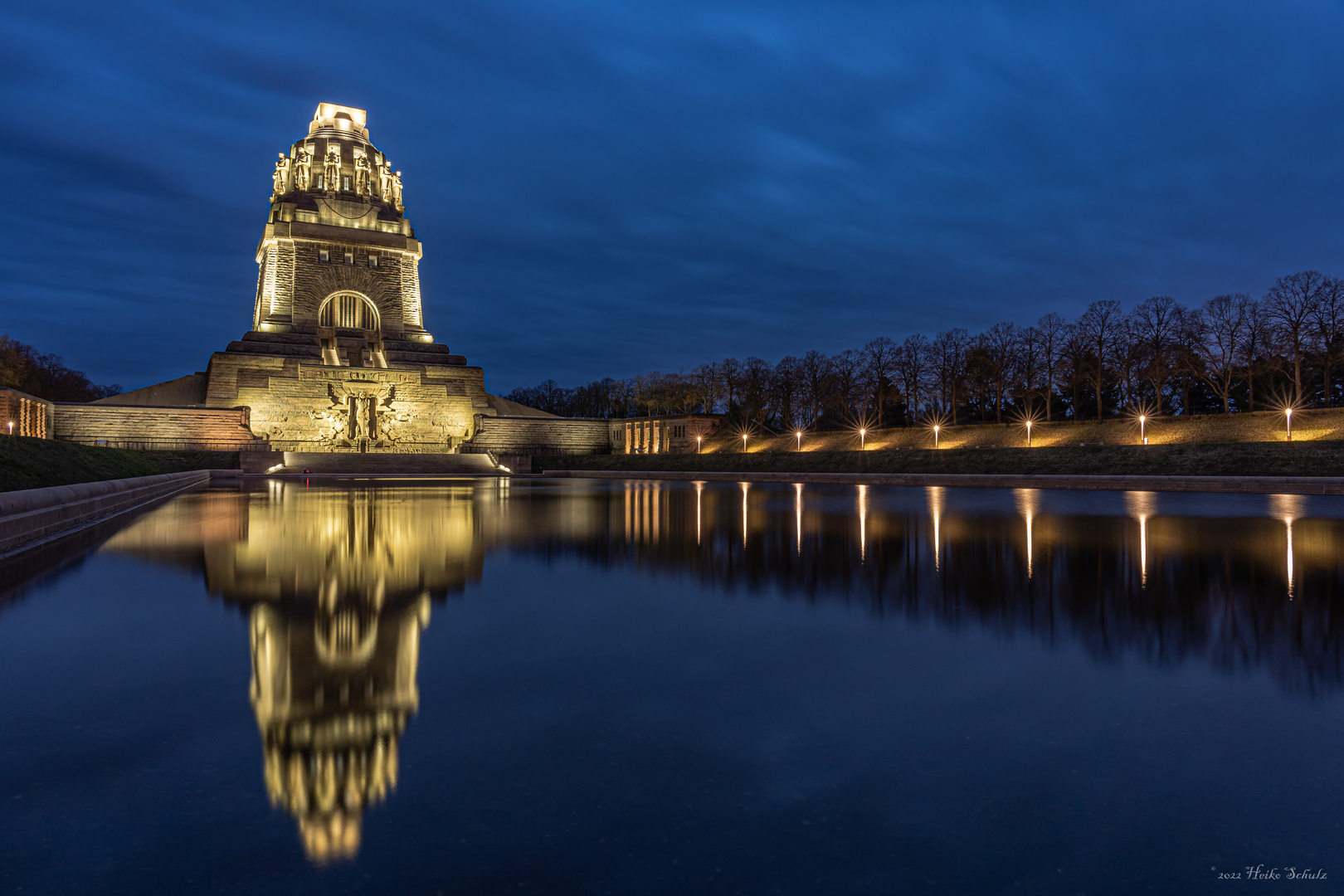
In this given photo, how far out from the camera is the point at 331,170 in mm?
64062

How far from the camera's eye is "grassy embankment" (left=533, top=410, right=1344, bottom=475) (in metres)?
29.0

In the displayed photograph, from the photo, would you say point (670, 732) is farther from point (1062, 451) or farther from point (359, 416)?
point (359, 416)

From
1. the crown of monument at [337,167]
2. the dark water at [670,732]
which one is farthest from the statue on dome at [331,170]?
the dark water at [670,732]

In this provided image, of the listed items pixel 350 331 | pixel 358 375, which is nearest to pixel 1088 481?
pixel 358 375

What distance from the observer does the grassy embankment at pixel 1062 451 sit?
29.0 metres

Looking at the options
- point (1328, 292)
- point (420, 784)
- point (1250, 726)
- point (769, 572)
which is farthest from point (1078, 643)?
point (1328, 292)

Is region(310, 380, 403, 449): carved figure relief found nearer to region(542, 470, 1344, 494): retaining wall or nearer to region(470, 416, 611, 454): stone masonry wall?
region(470, 416, 611, 454): stone masonry wall

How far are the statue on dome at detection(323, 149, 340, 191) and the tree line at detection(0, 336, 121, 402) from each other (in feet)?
83.4

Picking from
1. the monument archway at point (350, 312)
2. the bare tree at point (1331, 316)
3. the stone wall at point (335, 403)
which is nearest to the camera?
the bare tree at point (1331, 316)

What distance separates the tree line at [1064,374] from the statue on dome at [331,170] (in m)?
29.5

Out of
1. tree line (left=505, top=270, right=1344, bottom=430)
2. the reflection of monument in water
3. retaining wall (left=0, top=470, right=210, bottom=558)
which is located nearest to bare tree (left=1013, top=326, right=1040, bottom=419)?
tree line (left=505, top=270, right=1344, bottom=430)

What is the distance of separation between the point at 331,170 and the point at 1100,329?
197 feet

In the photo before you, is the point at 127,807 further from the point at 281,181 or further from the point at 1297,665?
the point at 281,181

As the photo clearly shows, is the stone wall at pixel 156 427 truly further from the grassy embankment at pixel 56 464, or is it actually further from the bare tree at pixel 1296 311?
the bare tree at pixel 1296 311
